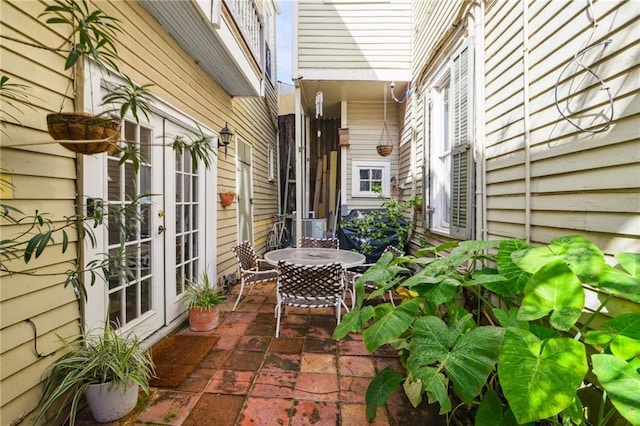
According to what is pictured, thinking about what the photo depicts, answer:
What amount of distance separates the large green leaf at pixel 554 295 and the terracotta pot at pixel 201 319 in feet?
8.69

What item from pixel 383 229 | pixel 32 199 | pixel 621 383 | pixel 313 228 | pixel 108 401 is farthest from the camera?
pixel 313 228

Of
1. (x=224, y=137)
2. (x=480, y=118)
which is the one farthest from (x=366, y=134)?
(x=480, y=118)

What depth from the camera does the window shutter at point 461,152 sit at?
268 centimetres

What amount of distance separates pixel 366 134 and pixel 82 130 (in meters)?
4.87

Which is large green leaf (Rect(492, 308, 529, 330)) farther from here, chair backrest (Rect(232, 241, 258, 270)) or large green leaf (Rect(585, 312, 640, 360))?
chair backrest (Rect(232, 241, 258, 270))

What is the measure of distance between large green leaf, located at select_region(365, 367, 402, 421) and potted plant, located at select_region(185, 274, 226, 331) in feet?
6.26

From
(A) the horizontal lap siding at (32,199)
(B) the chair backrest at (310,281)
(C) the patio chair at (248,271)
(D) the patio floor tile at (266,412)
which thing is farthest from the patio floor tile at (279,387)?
(C) the patio chair at (248,271)

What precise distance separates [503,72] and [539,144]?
786 mm

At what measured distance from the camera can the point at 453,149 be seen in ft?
9.95

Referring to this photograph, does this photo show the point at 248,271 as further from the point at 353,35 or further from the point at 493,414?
the point at 353,35

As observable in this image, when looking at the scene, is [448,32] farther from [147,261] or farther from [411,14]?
[147,261]

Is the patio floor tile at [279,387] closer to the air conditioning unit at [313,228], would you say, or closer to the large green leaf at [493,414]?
the large green leaf at [493,414]

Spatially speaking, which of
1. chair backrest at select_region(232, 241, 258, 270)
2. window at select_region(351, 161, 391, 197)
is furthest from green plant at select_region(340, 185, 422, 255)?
chair backrest at select_region(232, 241, 258, 270)

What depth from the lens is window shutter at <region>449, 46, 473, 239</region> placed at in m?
2.68
